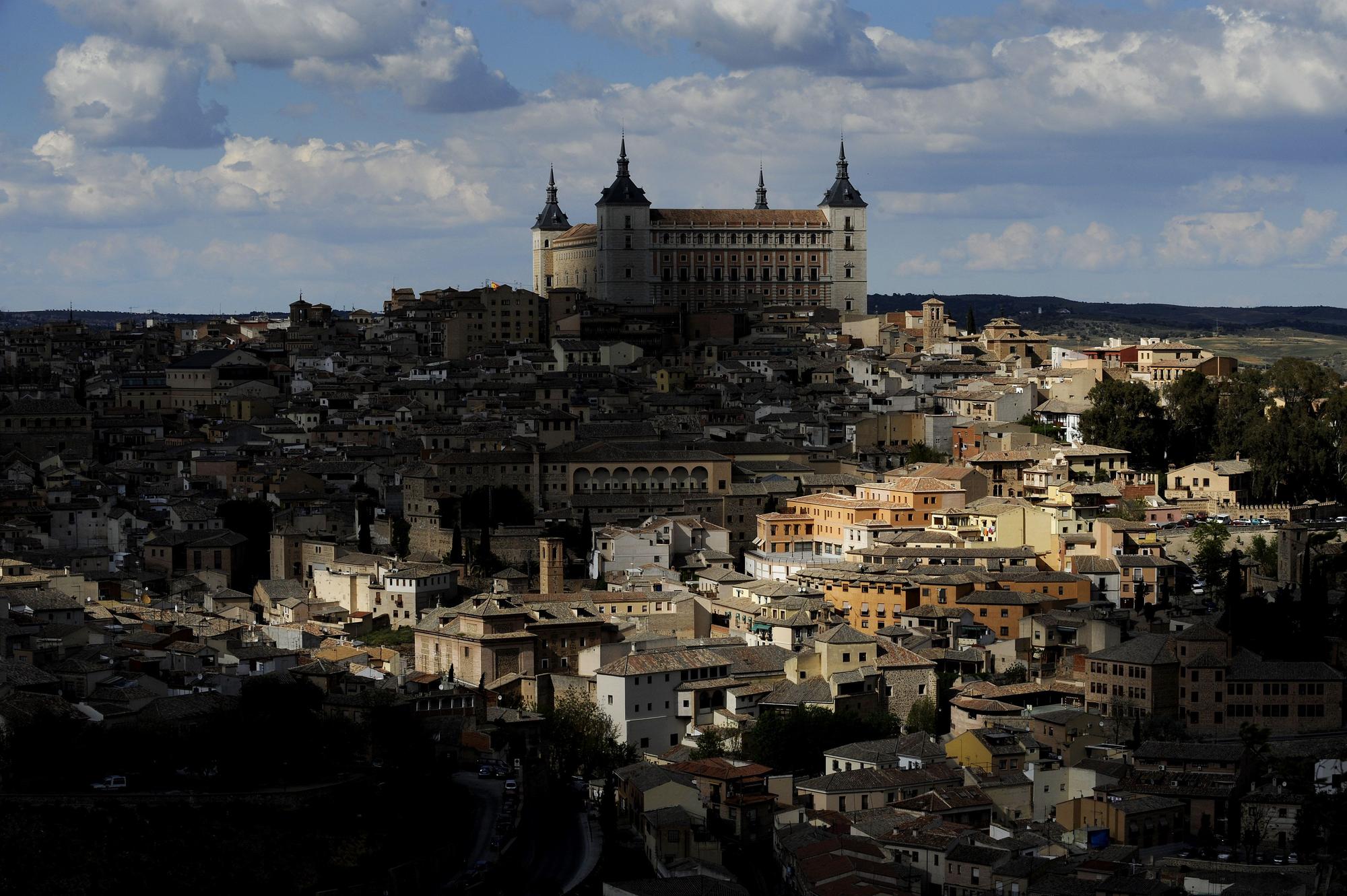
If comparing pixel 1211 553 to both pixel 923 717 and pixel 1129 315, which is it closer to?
pixel 923 717

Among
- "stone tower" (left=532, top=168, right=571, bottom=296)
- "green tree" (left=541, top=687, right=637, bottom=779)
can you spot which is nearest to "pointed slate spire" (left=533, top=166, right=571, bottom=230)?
"stone tower" (left=532, top=168, right=571, bottom=296)

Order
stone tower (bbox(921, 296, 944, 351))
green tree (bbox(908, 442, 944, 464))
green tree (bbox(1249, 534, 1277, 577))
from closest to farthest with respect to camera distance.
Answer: green tree (bbox(1249, 534, 1277, 577)) → green tree (bbox(908, 442, 944, 464)) → stone tower (bbox(921, 296, 944, 351))

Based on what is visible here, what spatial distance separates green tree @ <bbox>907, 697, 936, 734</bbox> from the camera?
35.7m

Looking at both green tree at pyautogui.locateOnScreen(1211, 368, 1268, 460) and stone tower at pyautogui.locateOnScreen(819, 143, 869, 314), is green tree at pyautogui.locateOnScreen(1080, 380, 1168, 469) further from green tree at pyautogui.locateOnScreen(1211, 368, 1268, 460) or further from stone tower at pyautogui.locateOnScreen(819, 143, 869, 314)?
stone tower at pyautogui.locateOnScreen(819, 143, 869, 314)

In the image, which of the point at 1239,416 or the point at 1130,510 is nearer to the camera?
the point at 1130,510

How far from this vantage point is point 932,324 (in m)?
74.3

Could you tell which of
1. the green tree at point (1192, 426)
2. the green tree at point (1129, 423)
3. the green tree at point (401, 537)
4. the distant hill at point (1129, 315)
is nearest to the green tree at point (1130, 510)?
the green tree at point (1129, 423)

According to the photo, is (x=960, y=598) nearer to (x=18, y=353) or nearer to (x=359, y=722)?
(x=359, y=722)

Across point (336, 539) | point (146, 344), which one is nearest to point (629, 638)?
point (336, 539)

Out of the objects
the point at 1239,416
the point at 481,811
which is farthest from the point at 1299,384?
the point at 481,811

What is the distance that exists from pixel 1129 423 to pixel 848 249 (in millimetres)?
34064

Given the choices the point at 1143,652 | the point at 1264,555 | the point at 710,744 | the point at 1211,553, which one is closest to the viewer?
the point at 710,744

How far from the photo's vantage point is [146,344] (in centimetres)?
7969

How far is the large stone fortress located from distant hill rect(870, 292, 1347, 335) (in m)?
37.5
